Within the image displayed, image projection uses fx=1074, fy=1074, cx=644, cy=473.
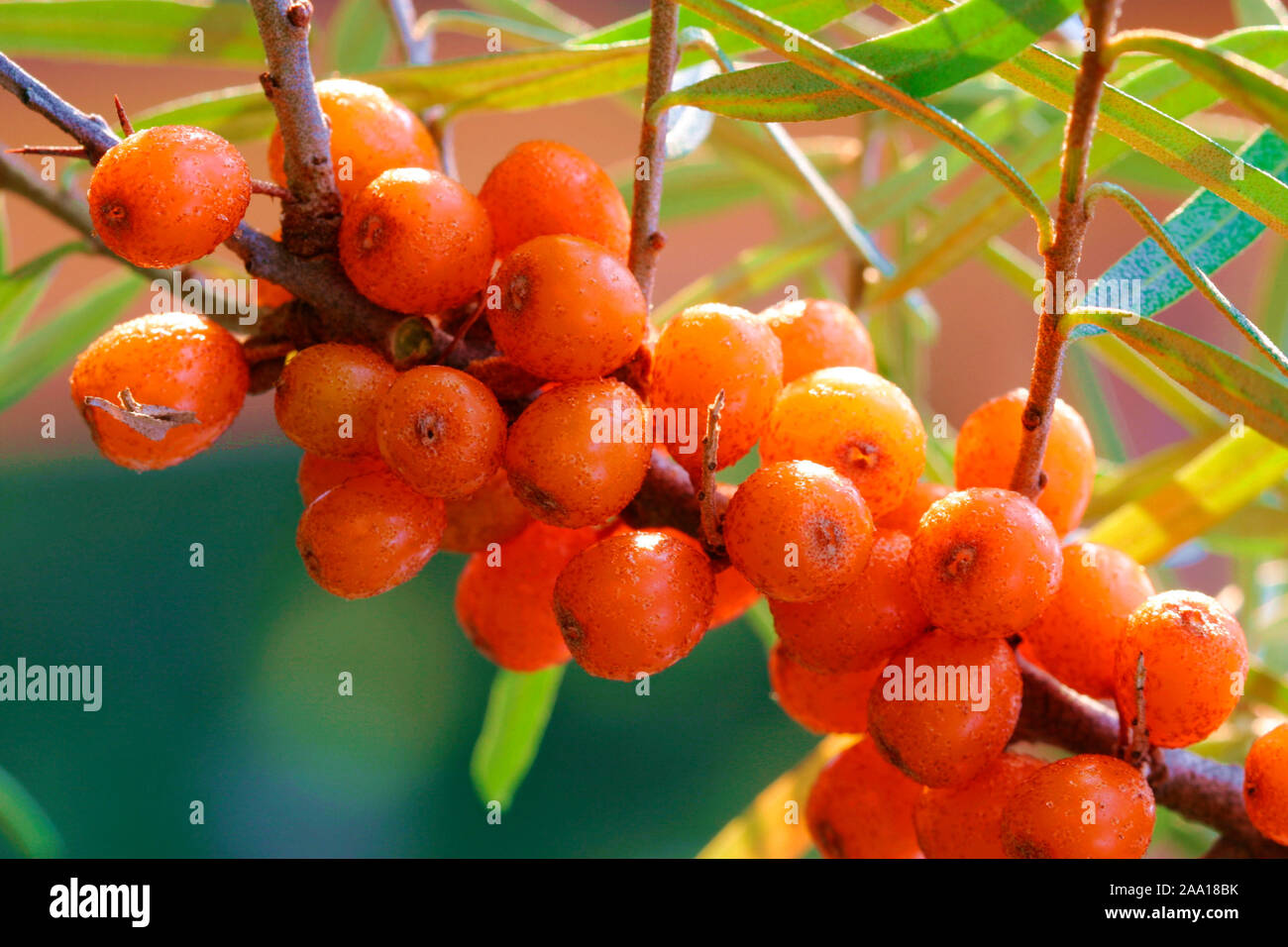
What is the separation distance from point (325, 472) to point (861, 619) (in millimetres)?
198

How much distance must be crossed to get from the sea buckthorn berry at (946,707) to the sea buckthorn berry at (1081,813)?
20mm

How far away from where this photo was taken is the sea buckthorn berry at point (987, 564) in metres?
0.32

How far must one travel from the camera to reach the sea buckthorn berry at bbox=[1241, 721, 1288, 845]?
1.12 feet

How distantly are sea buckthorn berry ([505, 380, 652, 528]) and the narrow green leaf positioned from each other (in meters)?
0.34

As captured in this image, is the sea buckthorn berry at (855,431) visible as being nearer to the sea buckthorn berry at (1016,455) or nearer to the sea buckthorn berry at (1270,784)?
the sea buckthorn berry at (1016,455)

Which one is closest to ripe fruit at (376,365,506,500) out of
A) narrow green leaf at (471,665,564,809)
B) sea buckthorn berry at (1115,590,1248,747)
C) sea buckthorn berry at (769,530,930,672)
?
sea buckthorn berry at (769,530,930,672)

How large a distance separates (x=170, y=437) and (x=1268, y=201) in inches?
13.8

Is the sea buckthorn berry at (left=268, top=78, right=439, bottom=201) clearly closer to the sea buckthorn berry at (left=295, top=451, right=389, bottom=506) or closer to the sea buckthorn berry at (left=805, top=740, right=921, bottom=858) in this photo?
the sea buckthorn berry at (left=295, top=451, right=389, bottom=506)

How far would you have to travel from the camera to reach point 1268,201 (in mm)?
312

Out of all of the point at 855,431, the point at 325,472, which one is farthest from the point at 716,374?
the point at 325,472

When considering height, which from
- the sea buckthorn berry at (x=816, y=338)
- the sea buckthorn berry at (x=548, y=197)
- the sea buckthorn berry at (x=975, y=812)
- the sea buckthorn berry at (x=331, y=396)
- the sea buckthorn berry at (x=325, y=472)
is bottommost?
the sea buckthorn berry at (x=975, y=812)

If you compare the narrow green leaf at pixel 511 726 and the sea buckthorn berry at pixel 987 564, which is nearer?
the sea buckthorn berry at pixel 987 564

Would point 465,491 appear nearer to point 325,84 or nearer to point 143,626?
point 325,84

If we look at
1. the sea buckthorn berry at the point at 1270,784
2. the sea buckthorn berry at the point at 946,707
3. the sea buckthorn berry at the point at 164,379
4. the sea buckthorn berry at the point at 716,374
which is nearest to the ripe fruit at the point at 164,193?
the sea buckthorn berry at the point at 164,379
